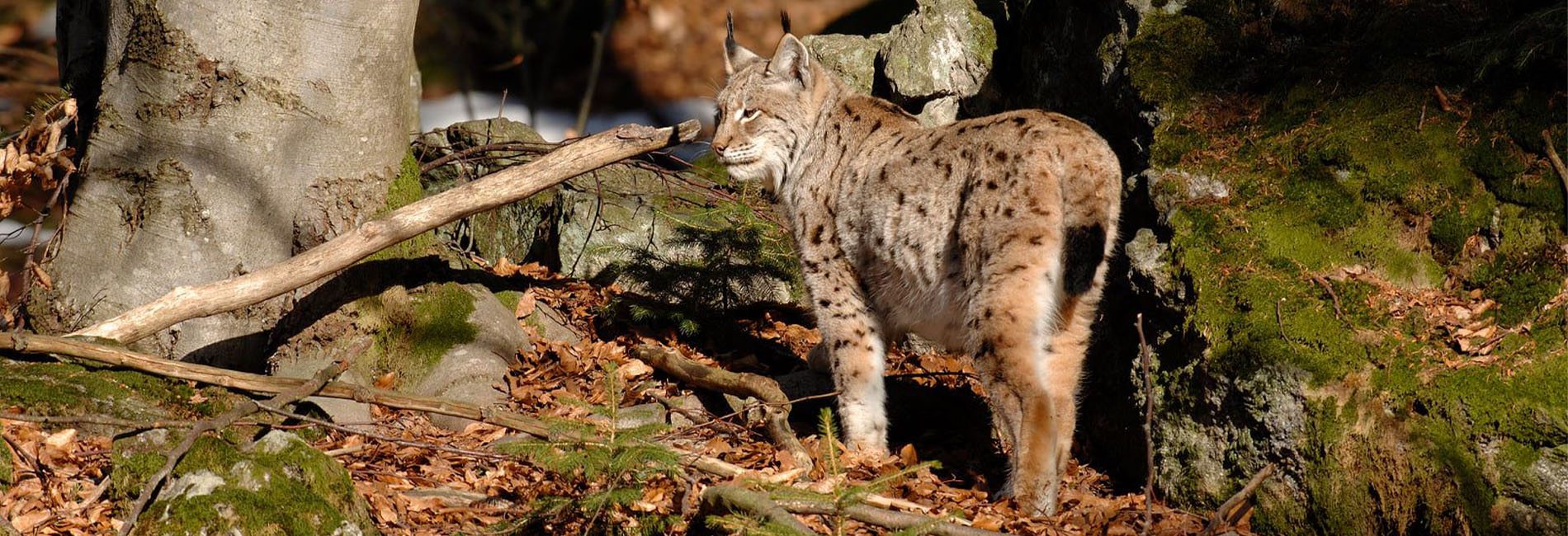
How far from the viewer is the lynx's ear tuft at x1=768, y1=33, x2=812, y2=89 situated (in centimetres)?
650

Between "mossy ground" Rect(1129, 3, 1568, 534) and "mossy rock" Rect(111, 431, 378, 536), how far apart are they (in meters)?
3.42

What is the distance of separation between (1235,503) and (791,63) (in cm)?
341

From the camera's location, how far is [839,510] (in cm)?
363

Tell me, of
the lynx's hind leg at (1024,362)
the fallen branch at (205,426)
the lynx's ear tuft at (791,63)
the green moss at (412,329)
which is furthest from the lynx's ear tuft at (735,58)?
the fallen branch at (205,426)

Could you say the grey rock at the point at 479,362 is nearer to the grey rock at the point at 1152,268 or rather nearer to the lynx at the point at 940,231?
the lynx at the point at 940,231

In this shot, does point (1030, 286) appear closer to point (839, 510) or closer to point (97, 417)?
point (839, 510)

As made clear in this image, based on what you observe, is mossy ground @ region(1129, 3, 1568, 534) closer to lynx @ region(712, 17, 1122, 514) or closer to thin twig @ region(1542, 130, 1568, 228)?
thin twig @ region(1542, 130, 1568, 228)

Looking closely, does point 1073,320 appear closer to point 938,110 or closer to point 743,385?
point 743,385

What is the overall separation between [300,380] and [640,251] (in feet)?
9.40

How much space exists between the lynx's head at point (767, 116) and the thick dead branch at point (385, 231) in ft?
1.66

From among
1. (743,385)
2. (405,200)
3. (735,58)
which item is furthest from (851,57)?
(405,200)

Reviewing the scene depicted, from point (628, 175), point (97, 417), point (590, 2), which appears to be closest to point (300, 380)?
point (97, 417)

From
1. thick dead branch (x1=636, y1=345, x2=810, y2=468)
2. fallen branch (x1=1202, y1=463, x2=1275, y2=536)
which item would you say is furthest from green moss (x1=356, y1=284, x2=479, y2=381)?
fallen branch (x1=1202, y1=463, x2=1275, y2=536)

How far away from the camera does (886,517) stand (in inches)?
162
